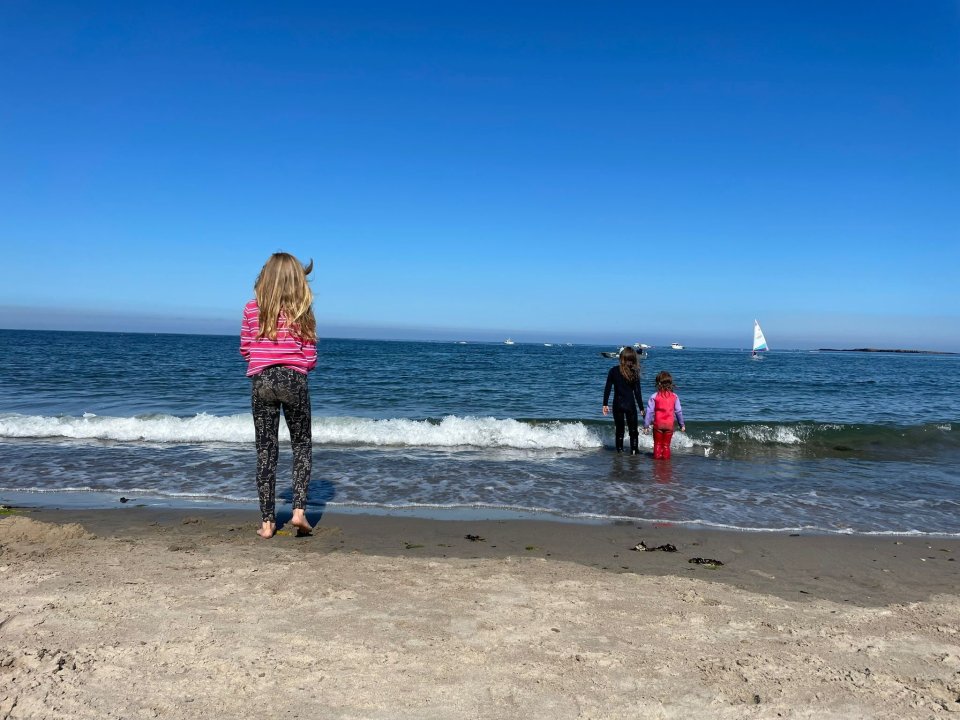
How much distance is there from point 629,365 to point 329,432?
20.3ft

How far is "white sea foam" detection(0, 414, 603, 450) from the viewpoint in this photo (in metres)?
12.4

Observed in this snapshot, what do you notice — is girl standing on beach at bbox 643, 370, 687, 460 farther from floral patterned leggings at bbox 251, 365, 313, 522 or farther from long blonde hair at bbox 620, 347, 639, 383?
floral patterned leggings at bbox 251, 365, 313, 522

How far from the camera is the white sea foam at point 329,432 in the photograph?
1240cm

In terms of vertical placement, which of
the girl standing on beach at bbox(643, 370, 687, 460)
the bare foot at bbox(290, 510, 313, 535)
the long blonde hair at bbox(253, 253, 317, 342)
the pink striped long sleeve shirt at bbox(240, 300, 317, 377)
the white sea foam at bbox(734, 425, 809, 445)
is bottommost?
the white sea foam at bbox(734, 425, 809, 445)

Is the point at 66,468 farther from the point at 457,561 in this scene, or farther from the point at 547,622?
the point at 547,622

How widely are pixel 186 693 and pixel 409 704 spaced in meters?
0.92

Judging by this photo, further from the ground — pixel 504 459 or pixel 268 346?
pixel 268 346

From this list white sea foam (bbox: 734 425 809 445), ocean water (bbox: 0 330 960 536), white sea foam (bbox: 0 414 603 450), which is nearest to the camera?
ocean water (bbox: 0 330 960 536)

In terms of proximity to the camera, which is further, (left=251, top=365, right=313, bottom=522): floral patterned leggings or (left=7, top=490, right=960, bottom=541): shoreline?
(left=7, top=490, right=960, bottom=541): shoreline

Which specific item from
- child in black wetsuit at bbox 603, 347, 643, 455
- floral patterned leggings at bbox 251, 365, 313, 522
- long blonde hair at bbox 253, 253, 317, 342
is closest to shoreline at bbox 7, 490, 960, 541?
floral patterned leggings at bbox 251, 365, 313, 522

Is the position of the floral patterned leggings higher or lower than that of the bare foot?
higher

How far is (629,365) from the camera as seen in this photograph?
37.1 feet

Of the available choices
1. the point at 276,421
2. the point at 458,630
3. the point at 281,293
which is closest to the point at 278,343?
the point at 281,293

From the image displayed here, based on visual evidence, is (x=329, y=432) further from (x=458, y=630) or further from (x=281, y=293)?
(x=458, y=630)
